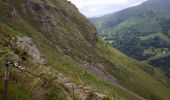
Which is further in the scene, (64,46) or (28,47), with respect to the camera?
(64,46)

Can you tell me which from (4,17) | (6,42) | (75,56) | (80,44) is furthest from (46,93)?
(80,44)

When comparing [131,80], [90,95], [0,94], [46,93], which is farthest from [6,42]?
[131,80]

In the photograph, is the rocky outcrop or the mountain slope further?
the mountain slope

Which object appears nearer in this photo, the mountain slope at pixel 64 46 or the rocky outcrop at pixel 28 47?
the rocky outcrop at pixel 28 47

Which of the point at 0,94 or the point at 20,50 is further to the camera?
the point at 20,50

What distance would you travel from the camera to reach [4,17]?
79.5 metres

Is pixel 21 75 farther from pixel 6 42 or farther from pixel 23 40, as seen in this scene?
pixel 23 40

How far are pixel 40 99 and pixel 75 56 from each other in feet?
263

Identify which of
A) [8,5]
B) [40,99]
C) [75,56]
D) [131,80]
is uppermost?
[8,5]

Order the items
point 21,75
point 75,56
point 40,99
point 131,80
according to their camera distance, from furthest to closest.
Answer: point 131,80 → point 75,56 → point 21,75 → point 40,99

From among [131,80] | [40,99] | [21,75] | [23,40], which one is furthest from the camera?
[131,80]

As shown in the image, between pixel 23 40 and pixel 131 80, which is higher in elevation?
pixel 23 40

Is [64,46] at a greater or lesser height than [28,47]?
lesser

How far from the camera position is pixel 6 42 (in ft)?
Result: 99.7
